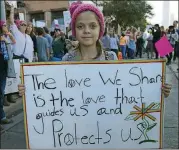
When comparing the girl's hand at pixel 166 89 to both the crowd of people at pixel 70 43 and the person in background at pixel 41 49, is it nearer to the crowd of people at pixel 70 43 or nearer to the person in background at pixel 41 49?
the crowd of people at pixel 70 43

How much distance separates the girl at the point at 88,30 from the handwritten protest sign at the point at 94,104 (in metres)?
0.28

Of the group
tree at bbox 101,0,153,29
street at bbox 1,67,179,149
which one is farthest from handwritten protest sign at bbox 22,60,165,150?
tree at bbox 101,0,153,29

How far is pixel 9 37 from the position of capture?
5.91 meters

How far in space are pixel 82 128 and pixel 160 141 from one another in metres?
0.56

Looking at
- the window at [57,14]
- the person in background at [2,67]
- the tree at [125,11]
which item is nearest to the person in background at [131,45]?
the person in background at [2,67]

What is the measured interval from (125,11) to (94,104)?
142 ft

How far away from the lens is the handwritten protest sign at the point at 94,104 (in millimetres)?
2312

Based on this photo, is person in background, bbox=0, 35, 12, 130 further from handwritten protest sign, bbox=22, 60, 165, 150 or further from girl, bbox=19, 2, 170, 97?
handwritten protest sign, bbox=22, 60, 165, 150

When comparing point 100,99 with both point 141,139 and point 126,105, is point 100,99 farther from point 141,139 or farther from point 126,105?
Result: point 141,139

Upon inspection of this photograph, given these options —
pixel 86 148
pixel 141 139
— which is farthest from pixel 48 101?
pixel 141 139

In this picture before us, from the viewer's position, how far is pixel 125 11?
44.5 metres

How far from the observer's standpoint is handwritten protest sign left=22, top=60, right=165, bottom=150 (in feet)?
7.59

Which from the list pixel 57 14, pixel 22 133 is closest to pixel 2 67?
pixel 22 133

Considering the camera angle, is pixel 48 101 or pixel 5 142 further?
pixel 5 142
